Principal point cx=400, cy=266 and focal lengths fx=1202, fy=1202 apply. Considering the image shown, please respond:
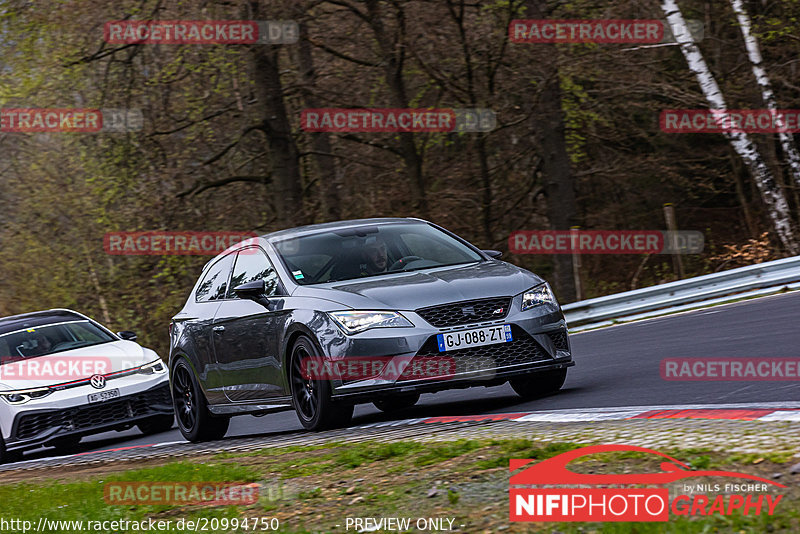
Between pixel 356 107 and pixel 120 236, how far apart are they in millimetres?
5581

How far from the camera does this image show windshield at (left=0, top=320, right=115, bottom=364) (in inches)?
552

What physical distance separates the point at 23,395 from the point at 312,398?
5.19 meters

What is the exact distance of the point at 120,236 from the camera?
81.9 feet

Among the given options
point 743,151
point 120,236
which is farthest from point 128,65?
point 743,151

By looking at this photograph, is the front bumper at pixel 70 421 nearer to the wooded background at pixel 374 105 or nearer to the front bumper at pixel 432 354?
the front bumper at pixel 432 354

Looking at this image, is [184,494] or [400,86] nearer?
[184,494]

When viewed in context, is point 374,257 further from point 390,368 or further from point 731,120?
point 731,120

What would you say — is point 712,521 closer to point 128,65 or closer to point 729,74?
point 128,65

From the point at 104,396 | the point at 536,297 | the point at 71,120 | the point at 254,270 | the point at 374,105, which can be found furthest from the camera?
the point at 374,105

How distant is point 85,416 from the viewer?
13016 mm

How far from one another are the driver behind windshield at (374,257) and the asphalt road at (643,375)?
1.23 m

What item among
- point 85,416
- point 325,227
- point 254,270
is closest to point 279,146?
point 85,416

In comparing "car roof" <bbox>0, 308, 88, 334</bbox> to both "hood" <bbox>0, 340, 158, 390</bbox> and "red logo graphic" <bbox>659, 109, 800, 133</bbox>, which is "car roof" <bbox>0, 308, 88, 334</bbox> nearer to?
"hood" <bbox>0, 340, 158, 390</bbox>

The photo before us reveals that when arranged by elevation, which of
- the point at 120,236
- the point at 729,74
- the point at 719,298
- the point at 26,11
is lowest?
the point at 719,298
